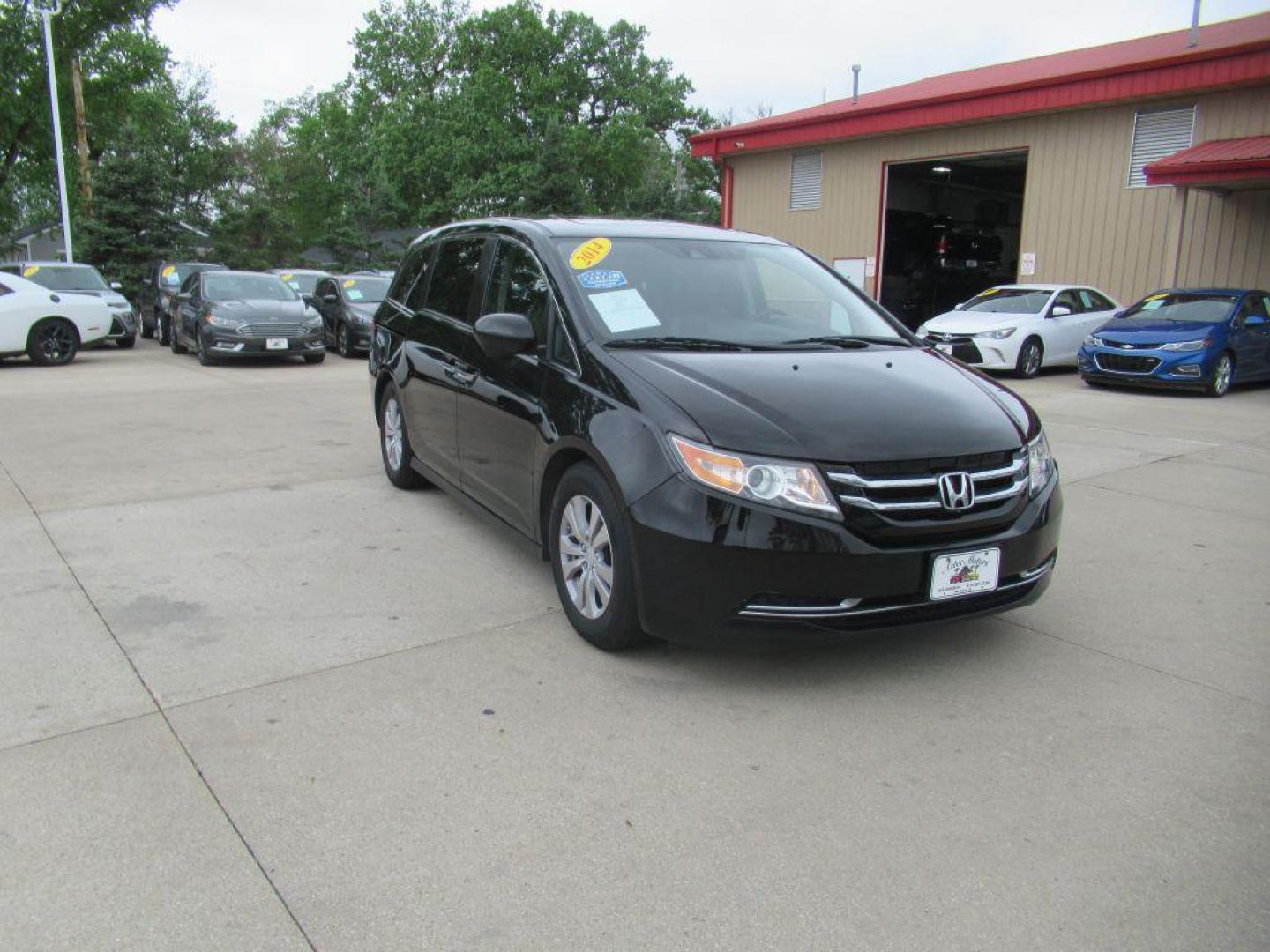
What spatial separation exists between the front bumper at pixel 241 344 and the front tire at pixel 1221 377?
12.8 meters

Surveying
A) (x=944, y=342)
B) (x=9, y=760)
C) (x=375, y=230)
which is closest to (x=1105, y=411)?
(x=944, y=342)

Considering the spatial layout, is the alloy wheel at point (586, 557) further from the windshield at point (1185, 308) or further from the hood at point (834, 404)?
the windshield at point (1185, 308)

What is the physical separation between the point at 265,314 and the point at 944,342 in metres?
10.3

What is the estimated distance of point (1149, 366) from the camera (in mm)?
13211

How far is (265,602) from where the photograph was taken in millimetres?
4496

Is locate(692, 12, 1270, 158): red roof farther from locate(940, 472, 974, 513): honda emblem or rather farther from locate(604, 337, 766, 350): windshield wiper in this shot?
locate(940, 472, 974, 513): honda emblem

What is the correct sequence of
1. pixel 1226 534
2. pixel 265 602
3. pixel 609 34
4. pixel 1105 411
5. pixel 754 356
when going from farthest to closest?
1. pixel 609 34
2. pixel 1105 411
3. pixel 1226 534
4. pixel 265 602
5. pixel 754 356

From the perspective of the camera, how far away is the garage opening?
75.4ft

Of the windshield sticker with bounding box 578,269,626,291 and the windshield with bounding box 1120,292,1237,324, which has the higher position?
the windshield sticker with bounding box 578,269,626,291

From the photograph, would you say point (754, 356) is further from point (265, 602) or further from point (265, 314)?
point (265, 314)

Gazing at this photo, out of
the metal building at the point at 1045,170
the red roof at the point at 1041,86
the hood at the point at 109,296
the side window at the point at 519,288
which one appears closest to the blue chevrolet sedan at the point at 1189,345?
the metal building at the point at 1045,170

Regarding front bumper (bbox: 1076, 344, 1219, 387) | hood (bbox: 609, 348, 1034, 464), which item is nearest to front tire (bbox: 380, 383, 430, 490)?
hood (bbox: 609, 348, 1034, 464)

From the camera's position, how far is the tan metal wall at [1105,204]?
16703mm

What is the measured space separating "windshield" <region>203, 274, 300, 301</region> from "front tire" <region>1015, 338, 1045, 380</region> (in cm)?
1136
